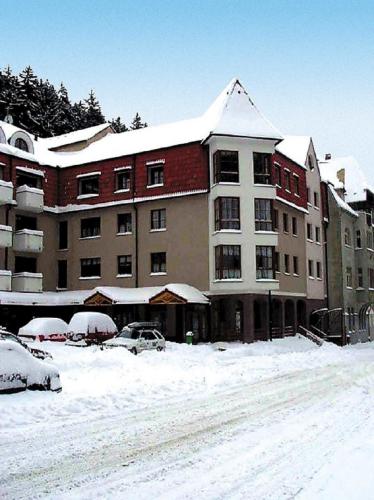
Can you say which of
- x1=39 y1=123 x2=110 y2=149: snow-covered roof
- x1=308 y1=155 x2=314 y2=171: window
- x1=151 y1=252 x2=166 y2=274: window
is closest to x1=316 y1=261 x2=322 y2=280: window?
x1=308 y1=155 x2=314 y2=171: window

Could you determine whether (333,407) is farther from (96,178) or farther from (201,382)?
(96,178)

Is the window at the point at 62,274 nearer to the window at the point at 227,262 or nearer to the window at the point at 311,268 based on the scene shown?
the window at the point at 227,262

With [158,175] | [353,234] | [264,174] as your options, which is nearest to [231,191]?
[264,174]

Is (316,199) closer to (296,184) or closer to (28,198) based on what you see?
(296,184)

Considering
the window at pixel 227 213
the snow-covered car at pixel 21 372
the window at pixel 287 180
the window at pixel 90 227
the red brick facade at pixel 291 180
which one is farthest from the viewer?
the window at pixel 90 227

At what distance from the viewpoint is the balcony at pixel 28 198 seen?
130 feet

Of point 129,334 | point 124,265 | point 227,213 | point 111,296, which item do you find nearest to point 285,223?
point 227,213

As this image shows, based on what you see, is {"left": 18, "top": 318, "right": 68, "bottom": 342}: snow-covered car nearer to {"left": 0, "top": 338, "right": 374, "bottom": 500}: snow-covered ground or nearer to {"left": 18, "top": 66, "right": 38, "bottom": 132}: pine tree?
{"left": 0, "top": 338, "right": 374, "bottom": 500}: snow-covered ground

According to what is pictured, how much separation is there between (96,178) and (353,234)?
78.1ft

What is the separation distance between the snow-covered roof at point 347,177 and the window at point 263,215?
17760 mm

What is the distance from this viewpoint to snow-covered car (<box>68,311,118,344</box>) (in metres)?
30.3

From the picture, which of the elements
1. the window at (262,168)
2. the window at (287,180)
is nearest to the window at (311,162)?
the window at (287,180)

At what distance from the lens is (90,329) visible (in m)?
30.4

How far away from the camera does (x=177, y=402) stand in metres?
14.4
